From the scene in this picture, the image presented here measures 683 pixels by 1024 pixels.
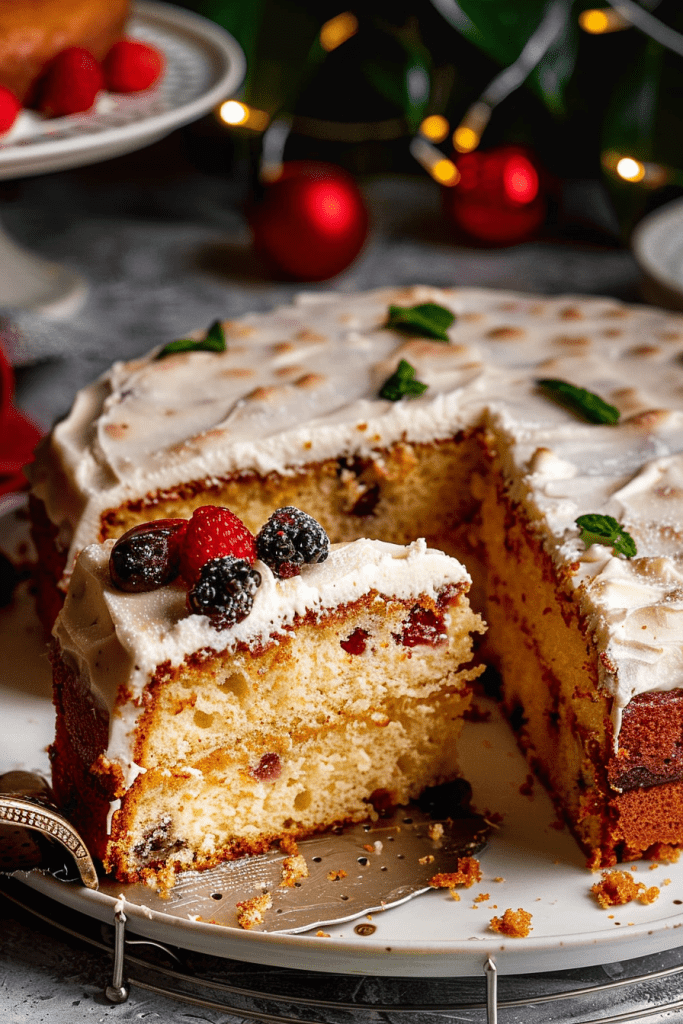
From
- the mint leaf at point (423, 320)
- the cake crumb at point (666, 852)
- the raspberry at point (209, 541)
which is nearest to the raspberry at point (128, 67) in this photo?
the mint leaf at point (423, 320)

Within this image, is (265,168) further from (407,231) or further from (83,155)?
(83,155)

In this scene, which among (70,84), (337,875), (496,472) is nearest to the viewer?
(337,875)

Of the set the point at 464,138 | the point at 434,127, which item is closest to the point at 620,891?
the point at 464,138

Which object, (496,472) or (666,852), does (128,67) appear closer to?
(496,472)

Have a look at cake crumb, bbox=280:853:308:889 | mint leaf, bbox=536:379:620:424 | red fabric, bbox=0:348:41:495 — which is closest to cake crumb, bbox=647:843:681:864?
cake crumb, bbox=280:853:308:889

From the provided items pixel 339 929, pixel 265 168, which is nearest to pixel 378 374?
pixel 339 929

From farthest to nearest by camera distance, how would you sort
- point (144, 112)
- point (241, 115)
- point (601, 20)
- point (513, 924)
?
1. point (601, 20)
2. point (241, 115)
3. point (144, 112)
4. point (513, 924)

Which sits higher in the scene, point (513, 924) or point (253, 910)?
point (513, 924)
